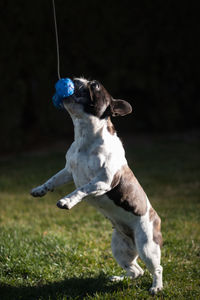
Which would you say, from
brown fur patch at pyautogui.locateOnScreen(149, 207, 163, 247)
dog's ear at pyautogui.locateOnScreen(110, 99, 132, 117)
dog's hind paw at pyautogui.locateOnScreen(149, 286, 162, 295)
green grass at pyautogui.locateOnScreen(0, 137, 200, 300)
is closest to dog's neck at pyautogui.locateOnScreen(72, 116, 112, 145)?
dog's ear at pyautogui.locateOnScreen(110, 99, 132, 117)

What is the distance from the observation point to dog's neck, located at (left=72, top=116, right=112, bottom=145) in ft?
10.8

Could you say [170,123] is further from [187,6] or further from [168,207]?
[168,207]

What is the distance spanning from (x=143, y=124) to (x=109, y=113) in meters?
8.86

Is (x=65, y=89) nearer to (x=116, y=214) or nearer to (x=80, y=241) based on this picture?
(x=116, y=214)

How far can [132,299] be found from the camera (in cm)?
349

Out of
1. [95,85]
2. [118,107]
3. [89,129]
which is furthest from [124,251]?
[95,85]

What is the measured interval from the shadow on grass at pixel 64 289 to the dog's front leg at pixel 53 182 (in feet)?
2.81

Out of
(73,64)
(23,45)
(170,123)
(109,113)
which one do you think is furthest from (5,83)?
(109,113)

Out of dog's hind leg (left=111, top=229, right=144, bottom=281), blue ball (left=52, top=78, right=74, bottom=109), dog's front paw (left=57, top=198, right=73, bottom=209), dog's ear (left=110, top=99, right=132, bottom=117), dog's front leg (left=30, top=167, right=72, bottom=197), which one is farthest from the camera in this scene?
dog's hind leg (left=111, top=229, right=144, bottom=281)

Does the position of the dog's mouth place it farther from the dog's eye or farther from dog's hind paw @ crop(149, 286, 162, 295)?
dog's hind paw @ crop(149, 286, 162, 295)

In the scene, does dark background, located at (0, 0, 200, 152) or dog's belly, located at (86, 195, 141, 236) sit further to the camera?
dark background, located at (0, 0, 200, 152)

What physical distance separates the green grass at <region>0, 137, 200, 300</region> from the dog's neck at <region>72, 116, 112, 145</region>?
132 cm

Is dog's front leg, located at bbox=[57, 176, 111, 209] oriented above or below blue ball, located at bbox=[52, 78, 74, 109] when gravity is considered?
below

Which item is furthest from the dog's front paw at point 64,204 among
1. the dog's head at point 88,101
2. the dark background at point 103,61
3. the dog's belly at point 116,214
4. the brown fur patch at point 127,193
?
the dark background at point 103,61
